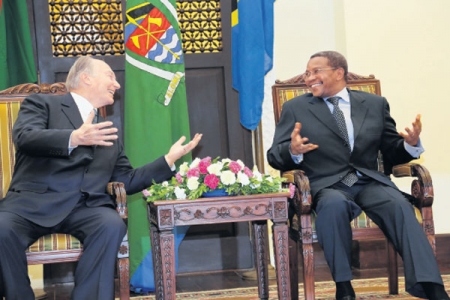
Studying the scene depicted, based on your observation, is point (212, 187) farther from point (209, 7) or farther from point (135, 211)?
point (209, 7)

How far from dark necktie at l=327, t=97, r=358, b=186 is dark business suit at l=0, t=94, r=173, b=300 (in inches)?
35.1

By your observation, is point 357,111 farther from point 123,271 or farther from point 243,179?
point 123,271

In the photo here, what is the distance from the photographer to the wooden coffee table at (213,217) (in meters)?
3.11

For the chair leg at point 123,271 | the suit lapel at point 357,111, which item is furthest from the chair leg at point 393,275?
the chair leg at point 123,271

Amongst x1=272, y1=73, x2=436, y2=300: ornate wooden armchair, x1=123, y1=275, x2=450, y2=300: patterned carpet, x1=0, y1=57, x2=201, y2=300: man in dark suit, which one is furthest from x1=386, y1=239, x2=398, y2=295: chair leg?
x1=0, y1=57, x2=201, y2=300: man in dark suit

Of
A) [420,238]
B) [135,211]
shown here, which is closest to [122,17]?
[135,211]

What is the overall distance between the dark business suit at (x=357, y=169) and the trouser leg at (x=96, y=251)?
3.07 feet

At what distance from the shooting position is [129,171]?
3453 millimetres

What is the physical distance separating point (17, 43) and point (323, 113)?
1.83 meters

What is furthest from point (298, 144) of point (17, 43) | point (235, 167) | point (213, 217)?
point (17, 43)

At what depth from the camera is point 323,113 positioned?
3.66 meters

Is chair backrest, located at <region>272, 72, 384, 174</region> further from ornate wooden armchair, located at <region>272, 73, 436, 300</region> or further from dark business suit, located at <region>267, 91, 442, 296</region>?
ornate wooden armchair, located at <region>272, 73, 436, 300</region>

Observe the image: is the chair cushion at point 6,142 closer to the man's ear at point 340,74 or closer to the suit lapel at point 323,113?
the suit lapel at point 323,113

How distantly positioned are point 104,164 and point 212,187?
554 millimetres
